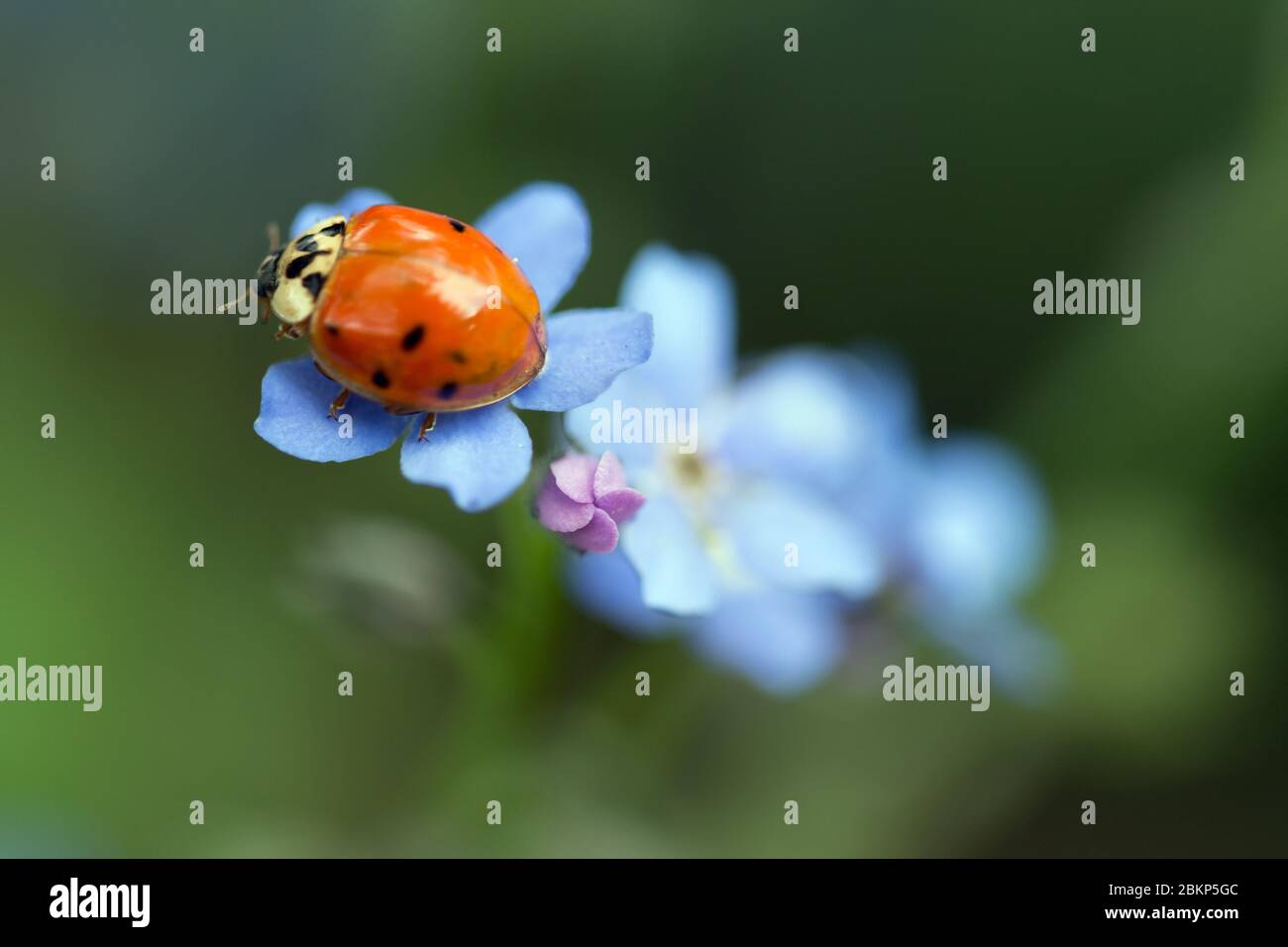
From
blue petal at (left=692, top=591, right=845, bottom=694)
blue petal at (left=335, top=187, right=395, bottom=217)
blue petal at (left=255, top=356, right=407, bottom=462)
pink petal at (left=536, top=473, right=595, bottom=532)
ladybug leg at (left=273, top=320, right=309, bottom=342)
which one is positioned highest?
blue petal at (left=335, top=187, right=395, bottom=217)

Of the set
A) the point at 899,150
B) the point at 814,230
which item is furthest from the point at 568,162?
the point at 899,150

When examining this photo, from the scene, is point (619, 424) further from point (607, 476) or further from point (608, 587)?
point (607, 476)

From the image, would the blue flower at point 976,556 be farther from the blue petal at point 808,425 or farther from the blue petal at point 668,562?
the blue petal at point 668,562

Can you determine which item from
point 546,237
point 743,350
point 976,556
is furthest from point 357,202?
point 743,350

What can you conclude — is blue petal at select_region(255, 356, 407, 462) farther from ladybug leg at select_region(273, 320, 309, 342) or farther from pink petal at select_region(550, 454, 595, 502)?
pink petal at select_region(550, 454, 595, 502)

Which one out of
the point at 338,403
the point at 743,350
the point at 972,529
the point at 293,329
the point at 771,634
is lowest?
the point at 771,634

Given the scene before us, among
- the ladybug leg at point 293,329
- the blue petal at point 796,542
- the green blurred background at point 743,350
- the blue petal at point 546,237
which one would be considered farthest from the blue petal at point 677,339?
the green blurred background at point 743,350

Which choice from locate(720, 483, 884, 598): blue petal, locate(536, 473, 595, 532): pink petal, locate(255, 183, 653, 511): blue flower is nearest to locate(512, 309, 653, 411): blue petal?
locate(255, 183, 653, 511): blue flower
